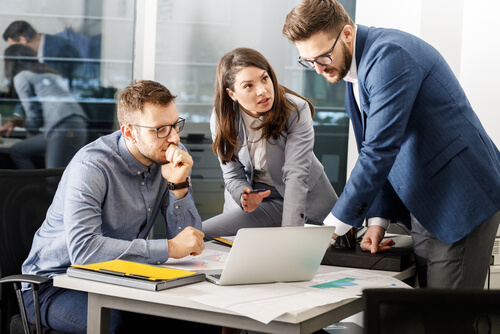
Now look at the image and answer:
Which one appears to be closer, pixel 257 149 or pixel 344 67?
pixel 344 67

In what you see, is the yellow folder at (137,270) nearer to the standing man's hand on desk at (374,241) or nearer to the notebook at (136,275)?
the notebook at (136,275)

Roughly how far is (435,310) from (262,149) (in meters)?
1.81

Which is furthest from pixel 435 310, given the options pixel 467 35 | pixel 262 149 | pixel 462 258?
pixel 467 35

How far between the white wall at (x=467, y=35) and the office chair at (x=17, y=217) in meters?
2.92

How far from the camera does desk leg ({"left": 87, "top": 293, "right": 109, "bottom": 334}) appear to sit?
1677 millimetres

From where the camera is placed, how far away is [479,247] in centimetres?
199

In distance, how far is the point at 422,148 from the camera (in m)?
2.00

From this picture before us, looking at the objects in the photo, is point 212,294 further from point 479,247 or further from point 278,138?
point 278,138

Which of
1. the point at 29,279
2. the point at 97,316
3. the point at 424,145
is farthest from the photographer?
the point at 424,145

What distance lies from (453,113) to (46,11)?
3.41 m

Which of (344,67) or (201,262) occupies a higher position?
(344,67)

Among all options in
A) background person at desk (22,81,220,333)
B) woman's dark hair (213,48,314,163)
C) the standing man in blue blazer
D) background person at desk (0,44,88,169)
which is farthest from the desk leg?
background person at desk (0,44,88,169)

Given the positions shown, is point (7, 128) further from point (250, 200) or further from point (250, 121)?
point (250, 200)

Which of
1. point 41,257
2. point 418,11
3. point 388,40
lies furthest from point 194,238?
point 418,11
